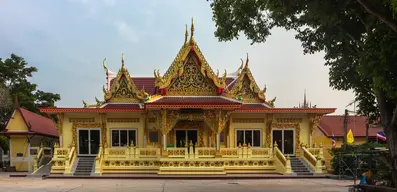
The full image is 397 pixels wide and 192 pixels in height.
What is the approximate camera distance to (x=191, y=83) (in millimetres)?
17109

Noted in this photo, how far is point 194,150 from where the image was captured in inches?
638

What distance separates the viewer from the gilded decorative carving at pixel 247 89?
60.9ft

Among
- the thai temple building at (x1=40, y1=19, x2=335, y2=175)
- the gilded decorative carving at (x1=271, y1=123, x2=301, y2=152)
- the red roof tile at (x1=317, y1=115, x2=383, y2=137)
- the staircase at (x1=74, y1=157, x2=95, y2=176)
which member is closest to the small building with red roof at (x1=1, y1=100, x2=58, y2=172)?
the thai temple building at (x1=40, y1=19, x2=335, y2=175)

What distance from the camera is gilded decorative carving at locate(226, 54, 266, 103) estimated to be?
60.9 feet

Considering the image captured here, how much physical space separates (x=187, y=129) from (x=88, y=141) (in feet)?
16.4

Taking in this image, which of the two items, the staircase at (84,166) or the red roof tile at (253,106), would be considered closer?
the staircase at (84,166)

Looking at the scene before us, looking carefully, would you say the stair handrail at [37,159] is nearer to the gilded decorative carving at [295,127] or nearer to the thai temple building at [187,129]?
the thai temple building at [187,129]

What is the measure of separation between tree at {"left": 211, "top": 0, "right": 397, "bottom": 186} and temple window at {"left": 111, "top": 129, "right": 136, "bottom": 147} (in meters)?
10.0

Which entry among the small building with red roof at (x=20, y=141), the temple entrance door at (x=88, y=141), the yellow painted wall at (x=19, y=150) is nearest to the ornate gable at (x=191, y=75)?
the temple entrance door at (x=88, y=141)

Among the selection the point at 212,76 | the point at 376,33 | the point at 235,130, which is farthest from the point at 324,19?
the point at 235,130

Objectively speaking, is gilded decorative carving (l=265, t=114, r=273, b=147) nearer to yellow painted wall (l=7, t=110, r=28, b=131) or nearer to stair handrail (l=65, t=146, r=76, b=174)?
stair handrail (l=65, t=146, r=76, b=174)

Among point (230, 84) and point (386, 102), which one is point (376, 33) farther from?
point (230, 84)

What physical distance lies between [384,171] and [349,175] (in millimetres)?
6405

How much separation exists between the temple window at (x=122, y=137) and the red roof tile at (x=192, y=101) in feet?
9.16
